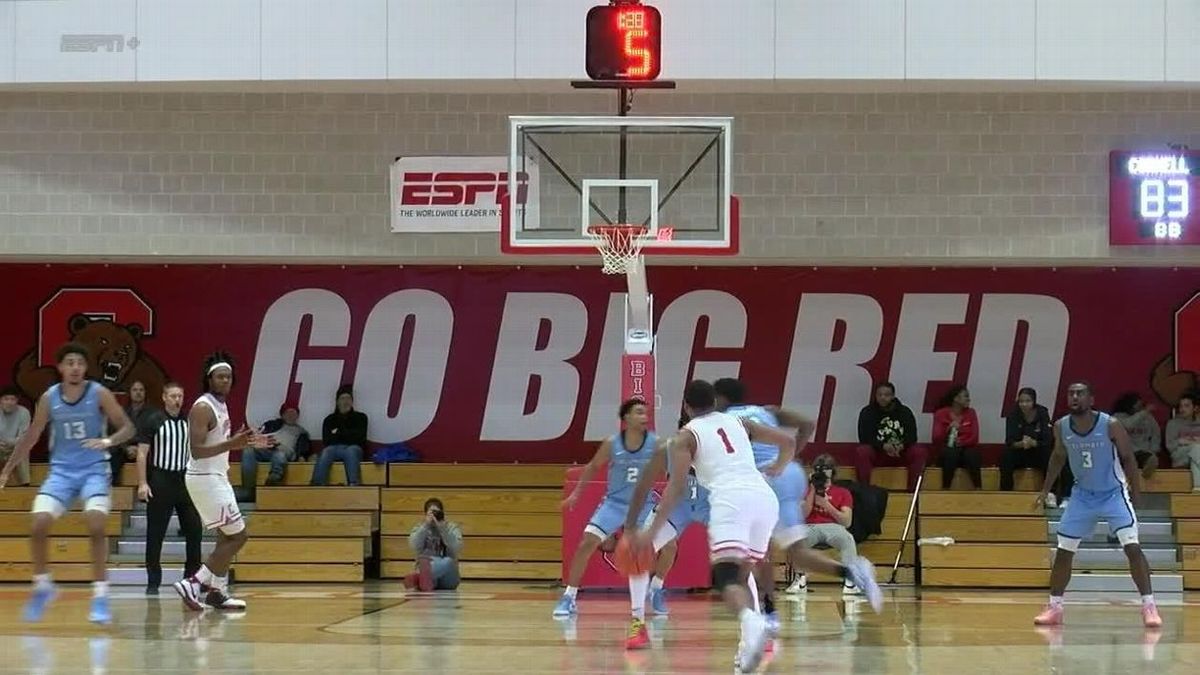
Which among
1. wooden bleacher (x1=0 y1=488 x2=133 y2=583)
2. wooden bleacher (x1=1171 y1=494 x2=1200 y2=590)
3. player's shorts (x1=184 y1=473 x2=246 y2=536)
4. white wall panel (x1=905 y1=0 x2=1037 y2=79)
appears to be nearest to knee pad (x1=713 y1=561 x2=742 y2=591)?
player's shorts (x1=184 y1=473 x2=246 y2=536)

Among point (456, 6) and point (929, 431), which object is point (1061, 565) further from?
point (456, 6)

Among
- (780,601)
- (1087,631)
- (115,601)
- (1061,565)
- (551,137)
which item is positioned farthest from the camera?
(551,137)

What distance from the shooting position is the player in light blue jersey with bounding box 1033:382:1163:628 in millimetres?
12812

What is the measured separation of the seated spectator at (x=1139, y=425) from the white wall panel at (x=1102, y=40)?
162 inches

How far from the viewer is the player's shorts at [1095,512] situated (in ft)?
42.4

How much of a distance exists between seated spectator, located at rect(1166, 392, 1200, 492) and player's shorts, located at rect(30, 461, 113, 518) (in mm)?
13143

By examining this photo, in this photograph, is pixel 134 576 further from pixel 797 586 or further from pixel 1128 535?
pixel 1128 535

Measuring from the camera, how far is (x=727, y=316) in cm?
2086

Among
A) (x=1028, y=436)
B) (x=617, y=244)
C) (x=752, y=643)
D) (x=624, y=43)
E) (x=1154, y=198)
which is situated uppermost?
(x=624, y=43)

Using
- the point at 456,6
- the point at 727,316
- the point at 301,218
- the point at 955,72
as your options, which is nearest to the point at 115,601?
the point at 301,218

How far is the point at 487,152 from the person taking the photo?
19.1 meters

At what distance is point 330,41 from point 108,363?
5.49 meters

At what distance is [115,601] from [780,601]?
6147 millimetres

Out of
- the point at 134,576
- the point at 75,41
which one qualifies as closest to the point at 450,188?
the point at 75,41
